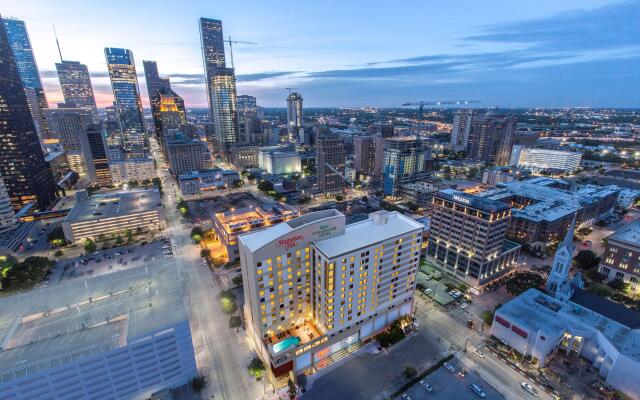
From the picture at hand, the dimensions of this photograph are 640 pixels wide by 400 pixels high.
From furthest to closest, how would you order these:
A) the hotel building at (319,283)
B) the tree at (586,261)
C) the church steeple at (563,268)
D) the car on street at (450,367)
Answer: the tree at (586,261) → the church steeple at (563,268) → the car on street at (450,367) → the hotel building at (319,283)

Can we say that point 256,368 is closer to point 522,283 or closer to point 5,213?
point 522,283

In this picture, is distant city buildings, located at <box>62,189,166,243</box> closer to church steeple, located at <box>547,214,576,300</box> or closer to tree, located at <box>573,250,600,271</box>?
church steeple, located at <box>547,214,576,300</box>

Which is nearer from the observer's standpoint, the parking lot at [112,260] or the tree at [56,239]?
the parking lot at [112,260]

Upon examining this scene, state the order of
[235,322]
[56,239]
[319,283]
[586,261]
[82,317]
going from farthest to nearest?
[56,239] < [586,261] < [235,322] < [319,283] < [82,317]

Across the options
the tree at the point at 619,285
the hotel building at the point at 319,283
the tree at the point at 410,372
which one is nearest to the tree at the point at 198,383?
the hotel building at the point at 319,283

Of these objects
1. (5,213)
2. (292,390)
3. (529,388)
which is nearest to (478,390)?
(529,388)

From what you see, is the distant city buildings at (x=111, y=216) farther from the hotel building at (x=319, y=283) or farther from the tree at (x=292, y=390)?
the tree at (x=292, y=390)
